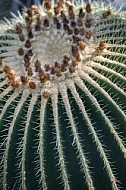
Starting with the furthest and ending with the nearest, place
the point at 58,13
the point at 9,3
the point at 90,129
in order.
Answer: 1. the point at 9,3
2. the point at 58,13
3. the point at 90,129

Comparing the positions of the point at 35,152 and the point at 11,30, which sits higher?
the point at 11,30

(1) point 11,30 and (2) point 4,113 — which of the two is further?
(1) point 11,30

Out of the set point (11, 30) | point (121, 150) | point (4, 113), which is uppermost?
point (11, 30)

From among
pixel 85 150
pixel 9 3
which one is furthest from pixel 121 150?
pixel 9 3

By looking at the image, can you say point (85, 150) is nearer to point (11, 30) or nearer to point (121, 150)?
point (121, 150)

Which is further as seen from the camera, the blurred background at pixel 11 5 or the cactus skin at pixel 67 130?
the blurred background at pixel 11 5

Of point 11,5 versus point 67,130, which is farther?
point 11,5

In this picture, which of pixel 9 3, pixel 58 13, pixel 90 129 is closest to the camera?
pixel 90 129

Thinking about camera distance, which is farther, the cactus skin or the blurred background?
the blurred background
